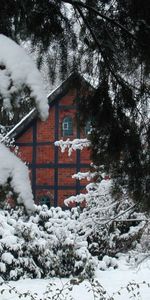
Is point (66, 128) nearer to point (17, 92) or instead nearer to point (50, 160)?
point (50, 160)

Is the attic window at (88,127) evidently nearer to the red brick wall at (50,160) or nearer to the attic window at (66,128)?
the red brick wall at (50,160)

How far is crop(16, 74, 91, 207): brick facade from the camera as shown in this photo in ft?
47.5

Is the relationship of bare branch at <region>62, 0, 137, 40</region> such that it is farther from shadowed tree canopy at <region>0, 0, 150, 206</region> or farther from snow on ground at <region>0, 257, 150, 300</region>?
snow on ground at <region>0, 257, 150, 300</region>

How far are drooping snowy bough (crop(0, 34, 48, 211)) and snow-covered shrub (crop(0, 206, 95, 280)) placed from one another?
6236 millimetres

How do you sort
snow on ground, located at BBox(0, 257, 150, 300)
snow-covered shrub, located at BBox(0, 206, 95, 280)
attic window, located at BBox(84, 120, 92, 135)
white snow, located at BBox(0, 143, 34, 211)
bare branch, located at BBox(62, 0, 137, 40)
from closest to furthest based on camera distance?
white snow, located at BBox(0, 143, 34, 211)
bare branch, located at BBox(62, 0, 137, 40)
attic window, located at BBox(84, 120, 92, 135)
snow on ground, located at BBox(0, 257, 150, 300)
snow-covered shrub, located at BBox(0, 206, 95, 280)

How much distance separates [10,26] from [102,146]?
1.05m

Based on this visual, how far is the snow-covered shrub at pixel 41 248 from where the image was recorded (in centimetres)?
769

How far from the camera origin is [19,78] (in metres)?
1.29

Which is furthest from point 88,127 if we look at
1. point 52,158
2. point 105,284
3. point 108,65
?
point 52,158

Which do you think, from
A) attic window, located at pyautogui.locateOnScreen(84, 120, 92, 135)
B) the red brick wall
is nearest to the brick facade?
the red brick wall

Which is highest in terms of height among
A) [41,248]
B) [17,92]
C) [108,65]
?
[108,65]

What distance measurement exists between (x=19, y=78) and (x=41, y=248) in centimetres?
688

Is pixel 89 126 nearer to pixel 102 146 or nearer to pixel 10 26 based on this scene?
pixel 102 146

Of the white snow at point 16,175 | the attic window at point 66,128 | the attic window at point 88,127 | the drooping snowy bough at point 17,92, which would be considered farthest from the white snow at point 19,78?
the attic window at point 66,128
